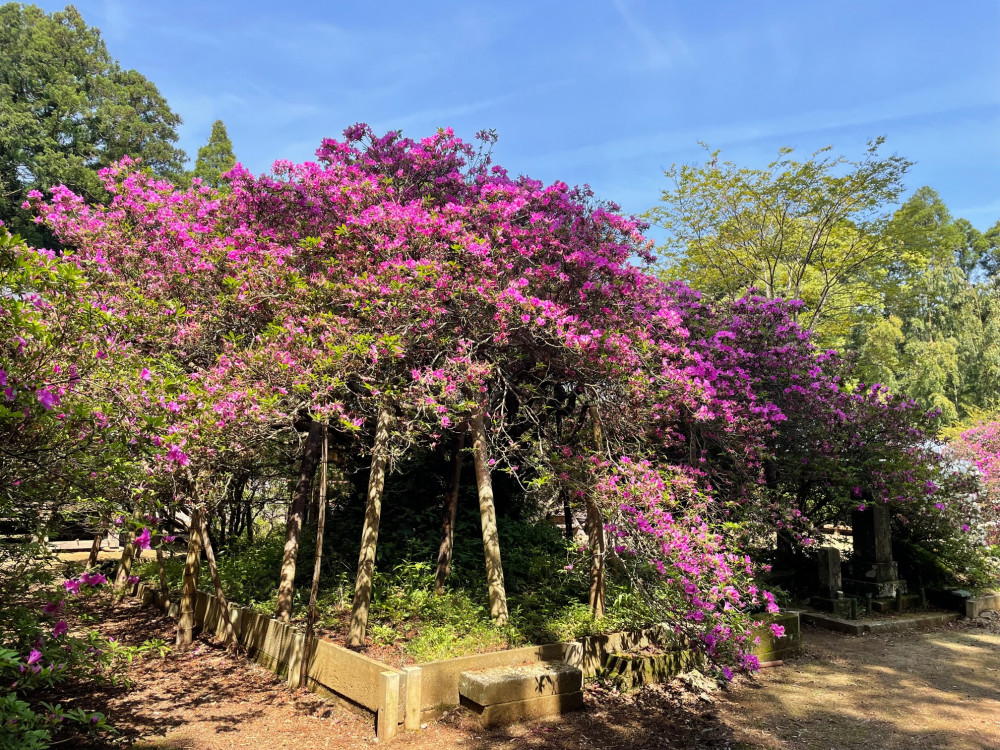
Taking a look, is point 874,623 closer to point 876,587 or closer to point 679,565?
Result: point 876,587

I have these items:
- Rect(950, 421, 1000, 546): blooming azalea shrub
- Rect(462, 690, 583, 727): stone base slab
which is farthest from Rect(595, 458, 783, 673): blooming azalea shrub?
Rect(950, 421, 1000, 546): blooming azalea shrub

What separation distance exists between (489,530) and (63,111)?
97.3 feet

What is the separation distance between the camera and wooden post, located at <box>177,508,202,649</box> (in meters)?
6.94

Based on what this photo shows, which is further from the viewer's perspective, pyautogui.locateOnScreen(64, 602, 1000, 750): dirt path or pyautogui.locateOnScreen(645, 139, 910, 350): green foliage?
pyautogui.locateOnScreen(645, 139, 910, 350): green foliage

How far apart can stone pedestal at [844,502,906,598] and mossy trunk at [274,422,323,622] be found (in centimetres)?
849

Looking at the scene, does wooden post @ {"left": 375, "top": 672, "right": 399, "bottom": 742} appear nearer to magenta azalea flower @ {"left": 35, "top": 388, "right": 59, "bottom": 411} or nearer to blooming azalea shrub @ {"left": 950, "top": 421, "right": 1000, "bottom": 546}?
magenta azalea flower @ {"left": 35, "top": 388, "right": 59, "bottom": 411}

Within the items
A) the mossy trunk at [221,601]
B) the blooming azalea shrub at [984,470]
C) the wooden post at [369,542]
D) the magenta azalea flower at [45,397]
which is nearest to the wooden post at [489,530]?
the wooden post at [369,542]

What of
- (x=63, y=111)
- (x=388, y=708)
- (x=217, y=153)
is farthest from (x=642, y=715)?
(x=63, y=111)

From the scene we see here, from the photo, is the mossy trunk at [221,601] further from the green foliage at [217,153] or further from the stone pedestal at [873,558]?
the green foliage at [217,153]

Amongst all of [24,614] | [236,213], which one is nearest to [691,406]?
[236,213]

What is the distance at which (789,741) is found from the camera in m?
5.17

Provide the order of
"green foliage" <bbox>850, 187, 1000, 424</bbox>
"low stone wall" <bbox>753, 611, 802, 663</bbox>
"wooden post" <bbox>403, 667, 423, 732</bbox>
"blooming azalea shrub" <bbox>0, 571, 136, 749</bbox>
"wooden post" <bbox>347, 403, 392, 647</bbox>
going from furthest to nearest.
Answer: "green foliage" <bbox>850, 187, 1000, 424</bbox> → "low stone wall" <bbox>753, 611, 802, 663</bbox> → "wooden post" <bbox>347, 403, 392, 647</bbox> → "wooden post" <bbox>403, 667, 423, 732</bbox> → "blooming azalea shrub" <bbox>0, 571, 136, 749</bbox>

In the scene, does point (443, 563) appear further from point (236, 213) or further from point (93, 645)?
point (236, 213)

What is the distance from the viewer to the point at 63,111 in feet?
86.6
